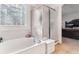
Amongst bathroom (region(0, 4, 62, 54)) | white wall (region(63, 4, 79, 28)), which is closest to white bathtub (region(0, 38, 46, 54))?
bathroom (region(0, 4, 62, 54))

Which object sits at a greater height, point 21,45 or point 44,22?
point 44,22

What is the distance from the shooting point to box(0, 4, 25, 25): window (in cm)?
109

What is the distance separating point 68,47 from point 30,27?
48 centimetres

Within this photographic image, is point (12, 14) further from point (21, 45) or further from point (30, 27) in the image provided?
point (21, 45)

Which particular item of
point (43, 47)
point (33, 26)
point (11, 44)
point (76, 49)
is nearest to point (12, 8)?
point (33, 26)

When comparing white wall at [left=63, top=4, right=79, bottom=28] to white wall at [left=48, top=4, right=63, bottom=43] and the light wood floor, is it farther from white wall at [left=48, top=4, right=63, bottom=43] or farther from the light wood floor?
the light wood floor

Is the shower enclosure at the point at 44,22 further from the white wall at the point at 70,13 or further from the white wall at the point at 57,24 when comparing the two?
the white wall at the point at 70,13

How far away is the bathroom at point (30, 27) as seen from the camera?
1112 millimetres

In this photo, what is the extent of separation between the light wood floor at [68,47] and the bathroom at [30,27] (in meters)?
0.05

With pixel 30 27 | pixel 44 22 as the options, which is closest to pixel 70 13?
pixel 44 22

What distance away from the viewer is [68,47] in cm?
114

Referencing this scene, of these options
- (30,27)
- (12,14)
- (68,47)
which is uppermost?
(12,14)

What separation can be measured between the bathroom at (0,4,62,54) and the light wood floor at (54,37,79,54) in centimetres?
5

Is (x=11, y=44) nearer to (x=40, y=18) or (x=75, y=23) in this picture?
(x=40, y=18)
